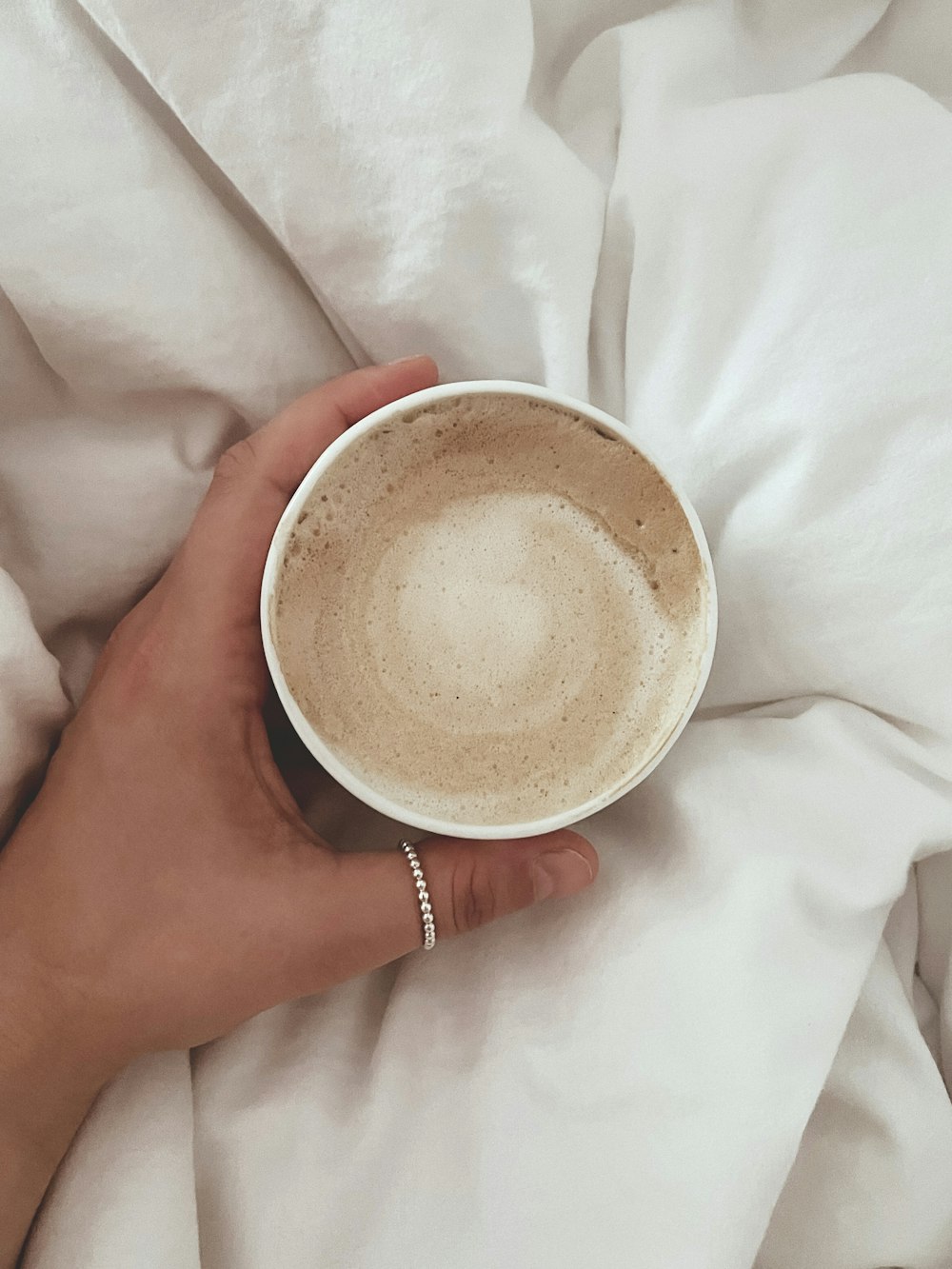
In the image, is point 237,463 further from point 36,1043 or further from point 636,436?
point 36,1043

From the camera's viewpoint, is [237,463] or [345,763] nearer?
[345,763]

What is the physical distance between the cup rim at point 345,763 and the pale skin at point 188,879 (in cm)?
8

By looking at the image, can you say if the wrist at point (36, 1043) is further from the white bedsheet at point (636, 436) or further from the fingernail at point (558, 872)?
the fingernail at point (558, 872)

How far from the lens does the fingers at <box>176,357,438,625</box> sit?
2.46 ft

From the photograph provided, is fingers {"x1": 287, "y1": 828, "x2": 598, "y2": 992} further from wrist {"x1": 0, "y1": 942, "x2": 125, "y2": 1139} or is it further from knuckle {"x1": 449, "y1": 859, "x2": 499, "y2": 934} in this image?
wrist {"x1": 0, "y1": 942, "x2": 125, "y2": 1139}

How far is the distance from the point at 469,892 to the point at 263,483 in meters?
0.34

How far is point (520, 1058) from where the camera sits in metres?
0.76

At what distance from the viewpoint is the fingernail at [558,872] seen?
0.74 m

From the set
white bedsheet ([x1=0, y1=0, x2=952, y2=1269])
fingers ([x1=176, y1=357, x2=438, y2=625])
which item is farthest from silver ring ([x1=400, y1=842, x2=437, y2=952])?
fingers ([x1=176, y1=357, x2=438, y2=625])

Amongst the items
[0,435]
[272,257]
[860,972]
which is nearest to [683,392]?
[272,257]

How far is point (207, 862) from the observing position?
71cm

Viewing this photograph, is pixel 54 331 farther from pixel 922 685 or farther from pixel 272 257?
pixel 922 685

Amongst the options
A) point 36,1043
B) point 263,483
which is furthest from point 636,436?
point 36,1043

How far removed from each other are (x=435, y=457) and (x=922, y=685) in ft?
1.32
